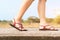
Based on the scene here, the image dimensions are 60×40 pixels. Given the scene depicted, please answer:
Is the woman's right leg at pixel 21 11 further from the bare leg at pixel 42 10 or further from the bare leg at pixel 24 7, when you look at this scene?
the bare leg at pixel 42 10

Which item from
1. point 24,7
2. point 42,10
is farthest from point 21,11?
point 42,10

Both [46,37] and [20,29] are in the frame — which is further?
[20,29]

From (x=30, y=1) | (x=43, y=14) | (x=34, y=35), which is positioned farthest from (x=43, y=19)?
(x=34, y=35)

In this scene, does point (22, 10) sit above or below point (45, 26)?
above

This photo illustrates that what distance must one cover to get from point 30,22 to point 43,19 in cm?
227

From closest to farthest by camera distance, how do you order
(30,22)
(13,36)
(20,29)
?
1. (13,36)
2. (20,29)
3. (30,22)

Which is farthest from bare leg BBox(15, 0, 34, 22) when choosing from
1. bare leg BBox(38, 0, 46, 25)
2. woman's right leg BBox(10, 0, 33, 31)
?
bare leg BBox(38, 0, 46, 25)

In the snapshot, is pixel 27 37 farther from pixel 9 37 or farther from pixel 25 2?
pixel 25 2

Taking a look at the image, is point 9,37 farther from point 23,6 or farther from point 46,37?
point 23,6

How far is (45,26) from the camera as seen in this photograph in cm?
207

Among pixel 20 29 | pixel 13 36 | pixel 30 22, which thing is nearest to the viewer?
pixel 13 36

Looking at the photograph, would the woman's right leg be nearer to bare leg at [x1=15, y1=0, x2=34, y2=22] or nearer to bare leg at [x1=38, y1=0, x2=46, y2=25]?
bare leg at [x1=15, y1=0, x2=34, y2=22]

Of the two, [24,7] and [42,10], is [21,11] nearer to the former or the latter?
[24,7]

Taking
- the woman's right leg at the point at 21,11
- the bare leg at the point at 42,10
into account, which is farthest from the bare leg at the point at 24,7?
the bare leg at the point at 42,10
